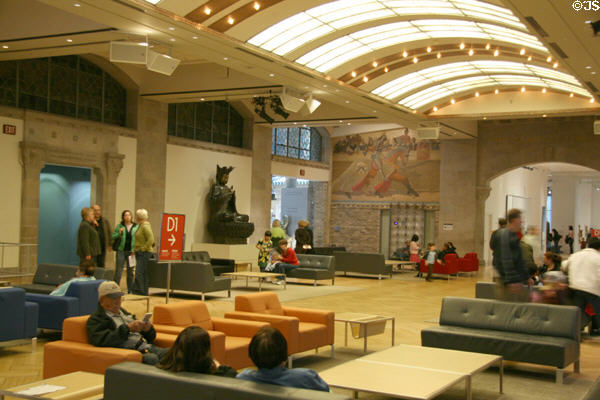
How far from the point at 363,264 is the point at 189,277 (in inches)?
280

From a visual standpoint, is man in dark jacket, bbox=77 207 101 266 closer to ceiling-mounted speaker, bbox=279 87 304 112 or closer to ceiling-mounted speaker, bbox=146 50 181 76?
ceiling-mounted speaker, bbox=146 50 181 76

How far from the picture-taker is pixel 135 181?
17.1m

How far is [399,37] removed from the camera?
1402 cm

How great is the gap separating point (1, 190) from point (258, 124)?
374 inches

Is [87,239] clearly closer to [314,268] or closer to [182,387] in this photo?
[314,268]

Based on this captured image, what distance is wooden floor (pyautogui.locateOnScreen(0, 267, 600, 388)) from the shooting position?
6570 mm

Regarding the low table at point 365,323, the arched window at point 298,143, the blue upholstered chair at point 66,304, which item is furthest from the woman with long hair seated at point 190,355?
the arched window at point 298,143

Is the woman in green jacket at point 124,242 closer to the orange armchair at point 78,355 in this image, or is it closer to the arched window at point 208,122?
the orange armchair at point 78,355

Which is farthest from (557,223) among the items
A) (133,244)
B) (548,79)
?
(133,244)

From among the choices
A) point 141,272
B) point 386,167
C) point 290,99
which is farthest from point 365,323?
point 386,167

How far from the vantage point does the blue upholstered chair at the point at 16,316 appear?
22.2 ft

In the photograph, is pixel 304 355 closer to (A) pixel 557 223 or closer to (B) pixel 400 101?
(B) pixel 400 101

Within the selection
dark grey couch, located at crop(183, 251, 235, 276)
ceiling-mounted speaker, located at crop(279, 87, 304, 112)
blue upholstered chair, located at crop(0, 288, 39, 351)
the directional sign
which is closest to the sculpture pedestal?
dark grey couch, located at crop(183, 251, 235, 276)

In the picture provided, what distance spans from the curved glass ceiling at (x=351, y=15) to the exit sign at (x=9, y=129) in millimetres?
5732
